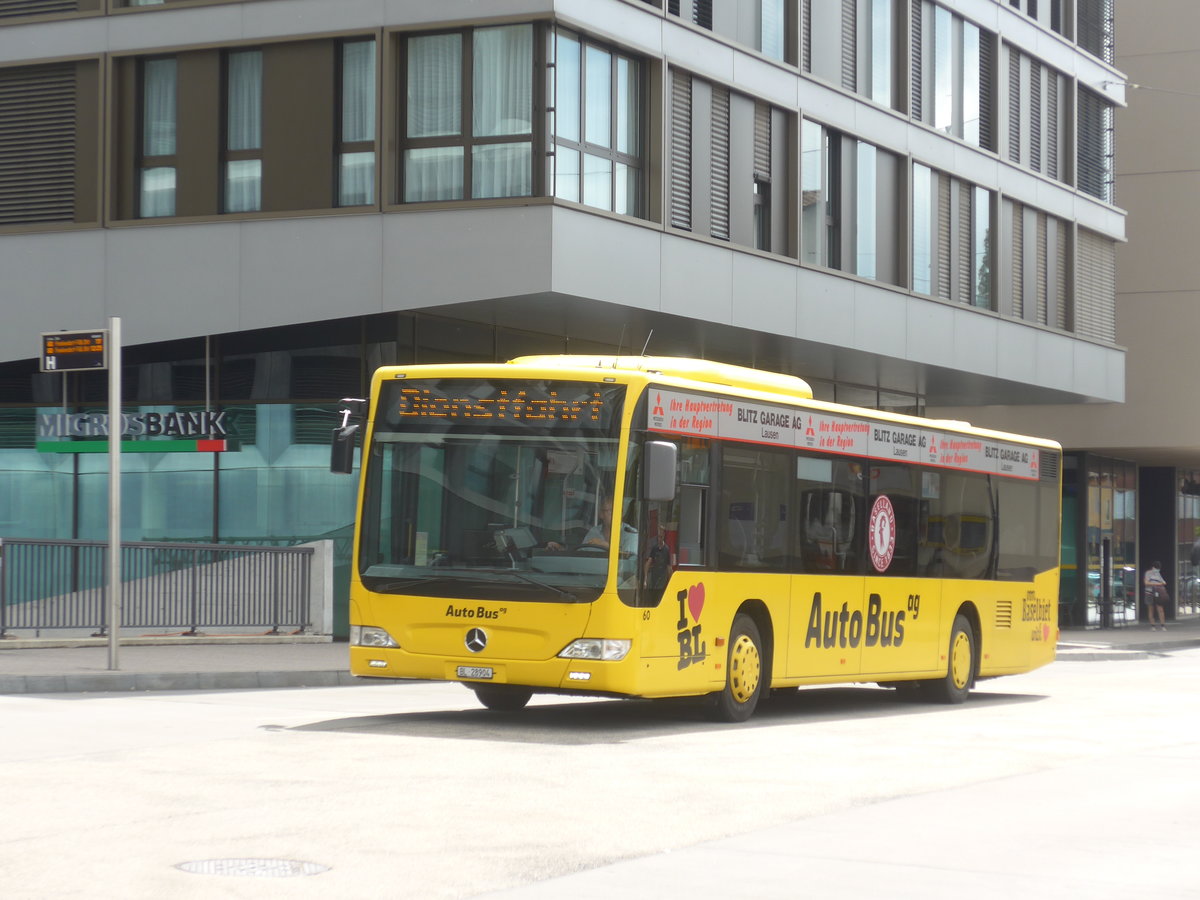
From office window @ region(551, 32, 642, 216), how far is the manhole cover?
1848 centimetres

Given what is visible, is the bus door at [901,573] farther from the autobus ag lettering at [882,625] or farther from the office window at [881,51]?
the office window at [881,51]

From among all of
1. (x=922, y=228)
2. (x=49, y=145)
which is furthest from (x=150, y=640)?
(x=922, y=228)

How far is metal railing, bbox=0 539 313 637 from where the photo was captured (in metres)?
22.2

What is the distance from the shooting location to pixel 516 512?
1391cm

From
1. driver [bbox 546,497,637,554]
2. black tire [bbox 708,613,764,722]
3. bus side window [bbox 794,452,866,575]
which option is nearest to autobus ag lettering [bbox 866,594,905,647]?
bus side window [bbox 794,452,866,575]

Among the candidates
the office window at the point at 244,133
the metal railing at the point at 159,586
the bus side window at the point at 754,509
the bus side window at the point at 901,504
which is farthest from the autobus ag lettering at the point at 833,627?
the office window at the point at 244,133

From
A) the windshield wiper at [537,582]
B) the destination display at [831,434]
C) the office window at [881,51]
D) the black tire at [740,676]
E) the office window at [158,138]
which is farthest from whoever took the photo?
the office window at [881,51]

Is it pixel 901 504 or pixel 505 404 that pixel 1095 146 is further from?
pixel 505 404

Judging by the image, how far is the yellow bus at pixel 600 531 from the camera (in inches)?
542

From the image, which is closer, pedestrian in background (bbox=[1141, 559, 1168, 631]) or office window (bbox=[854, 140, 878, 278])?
office window (bbox=[854, 140, 878, 278])

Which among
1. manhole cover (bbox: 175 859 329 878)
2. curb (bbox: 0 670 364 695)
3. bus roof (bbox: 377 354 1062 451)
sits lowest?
curb (bbox: 0 670 364 695)

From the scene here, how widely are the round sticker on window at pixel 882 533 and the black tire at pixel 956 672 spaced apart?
2019 millimetres

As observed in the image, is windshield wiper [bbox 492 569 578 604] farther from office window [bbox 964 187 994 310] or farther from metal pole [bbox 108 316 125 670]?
office window [bbox 964 187 994 310]

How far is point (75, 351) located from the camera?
18328 mm
